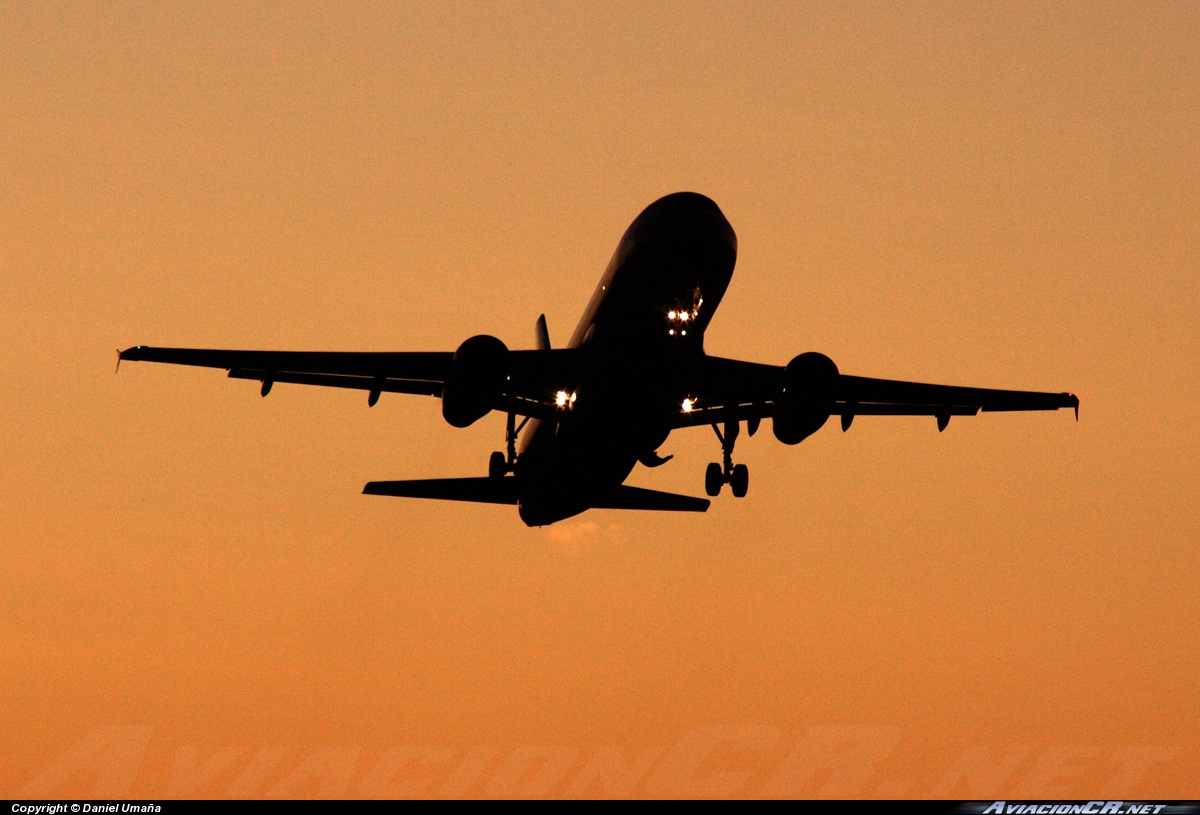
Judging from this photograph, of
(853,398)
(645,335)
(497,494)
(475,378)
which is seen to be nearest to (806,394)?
(645,335)

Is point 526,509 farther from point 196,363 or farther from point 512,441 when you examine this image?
point 196,363

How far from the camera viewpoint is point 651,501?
60969 millimetres

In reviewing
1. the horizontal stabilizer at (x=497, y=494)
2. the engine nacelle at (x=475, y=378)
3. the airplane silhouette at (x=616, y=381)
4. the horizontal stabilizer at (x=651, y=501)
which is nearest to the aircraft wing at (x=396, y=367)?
the airplane silhouette at (x=616, y=381)

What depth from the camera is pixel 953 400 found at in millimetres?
60375

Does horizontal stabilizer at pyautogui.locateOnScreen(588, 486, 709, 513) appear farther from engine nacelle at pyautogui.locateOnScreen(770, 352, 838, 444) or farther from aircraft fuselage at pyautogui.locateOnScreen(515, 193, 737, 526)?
A: engine nacelle at pyautogui.locateOnScreen(770, 352, 838, 444)

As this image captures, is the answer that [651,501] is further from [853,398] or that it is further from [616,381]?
[616,381]

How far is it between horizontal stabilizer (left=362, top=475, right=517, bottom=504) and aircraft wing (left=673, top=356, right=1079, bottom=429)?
673 cm

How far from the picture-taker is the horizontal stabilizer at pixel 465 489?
193ft

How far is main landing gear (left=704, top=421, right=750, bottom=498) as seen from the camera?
194ft

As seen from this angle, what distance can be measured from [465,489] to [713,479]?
330 inches

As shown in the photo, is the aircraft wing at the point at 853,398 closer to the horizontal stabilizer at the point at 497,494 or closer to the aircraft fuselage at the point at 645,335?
the aircraft fuselage at the point at 645,335

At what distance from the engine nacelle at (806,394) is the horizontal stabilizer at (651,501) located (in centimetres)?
881
